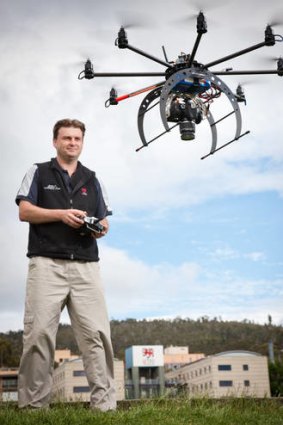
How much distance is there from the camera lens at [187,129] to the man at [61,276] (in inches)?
215

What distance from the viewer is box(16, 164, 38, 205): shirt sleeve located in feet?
15.4

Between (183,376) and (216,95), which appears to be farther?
(183,376)

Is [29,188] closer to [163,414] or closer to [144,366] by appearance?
[163,414]

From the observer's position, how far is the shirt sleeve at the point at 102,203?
494 centimetres

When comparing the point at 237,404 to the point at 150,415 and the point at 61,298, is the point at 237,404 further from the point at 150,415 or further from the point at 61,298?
the point at 61,298

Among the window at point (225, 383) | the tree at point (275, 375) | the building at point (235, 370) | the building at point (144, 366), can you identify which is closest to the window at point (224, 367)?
the building at point (235, 370)

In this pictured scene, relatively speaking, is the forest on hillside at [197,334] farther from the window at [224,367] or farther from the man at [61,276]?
the man at [61,276]

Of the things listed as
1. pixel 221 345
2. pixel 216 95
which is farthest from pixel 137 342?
pixel 216 95

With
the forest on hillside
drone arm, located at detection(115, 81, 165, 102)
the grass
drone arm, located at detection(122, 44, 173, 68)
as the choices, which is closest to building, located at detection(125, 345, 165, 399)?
the forest on hillside

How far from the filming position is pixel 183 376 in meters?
105

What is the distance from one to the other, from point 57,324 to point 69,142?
1.31 meters

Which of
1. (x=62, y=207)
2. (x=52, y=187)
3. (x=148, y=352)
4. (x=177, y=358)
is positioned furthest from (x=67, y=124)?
(x=177, y=358)

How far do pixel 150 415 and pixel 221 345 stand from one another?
173819 mm

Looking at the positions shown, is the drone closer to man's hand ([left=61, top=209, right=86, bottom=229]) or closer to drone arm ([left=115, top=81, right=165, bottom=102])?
drone arm ([left=115, top=81, right=165, bottom=102])
